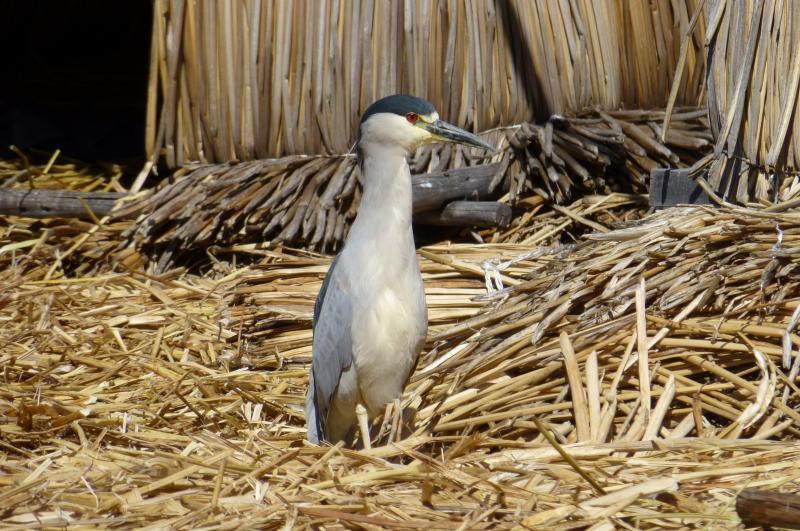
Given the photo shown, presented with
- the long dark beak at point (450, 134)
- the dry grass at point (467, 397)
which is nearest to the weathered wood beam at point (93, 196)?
the dry grass at point (467, 397)

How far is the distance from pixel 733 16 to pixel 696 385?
78.5 inches

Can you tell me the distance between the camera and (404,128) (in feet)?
12.9

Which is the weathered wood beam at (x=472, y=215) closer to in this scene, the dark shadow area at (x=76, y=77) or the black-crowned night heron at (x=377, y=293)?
the black-crowned night heron at (x=377, y=293)

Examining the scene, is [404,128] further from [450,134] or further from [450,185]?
[450,185]

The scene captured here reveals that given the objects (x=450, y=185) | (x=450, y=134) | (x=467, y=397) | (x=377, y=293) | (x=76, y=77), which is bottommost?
(x=467, y=397)

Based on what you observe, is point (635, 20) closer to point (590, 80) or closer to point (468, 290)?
point (590, 80)

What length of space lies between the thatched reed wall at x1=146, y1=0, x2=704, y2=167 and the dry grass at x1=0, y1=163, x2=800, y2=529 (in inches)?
47.1

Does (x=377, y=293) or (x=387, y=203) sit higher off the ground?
(x=387, y=203)

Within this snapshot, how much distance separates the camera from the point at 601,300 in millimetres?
3990

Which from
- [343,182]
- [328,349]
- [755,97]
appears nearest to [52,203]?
[343,182]

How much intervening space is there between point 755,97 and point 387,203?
6.35 ft

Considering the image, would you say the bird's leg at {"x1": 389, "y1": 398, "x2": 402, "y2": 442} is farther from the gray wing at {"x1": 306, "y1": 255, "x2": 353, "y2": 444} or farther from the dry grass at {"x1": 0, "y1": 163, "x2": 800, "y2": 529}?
the gray wing at {"x1": 306, "y1": 255, "x2": 353, "y2": 444}

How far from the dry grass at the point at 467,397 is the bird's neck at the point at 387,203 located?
0.65 m

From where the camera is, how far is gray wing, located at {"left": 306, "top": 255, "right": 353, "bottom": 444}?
386 centimetres
